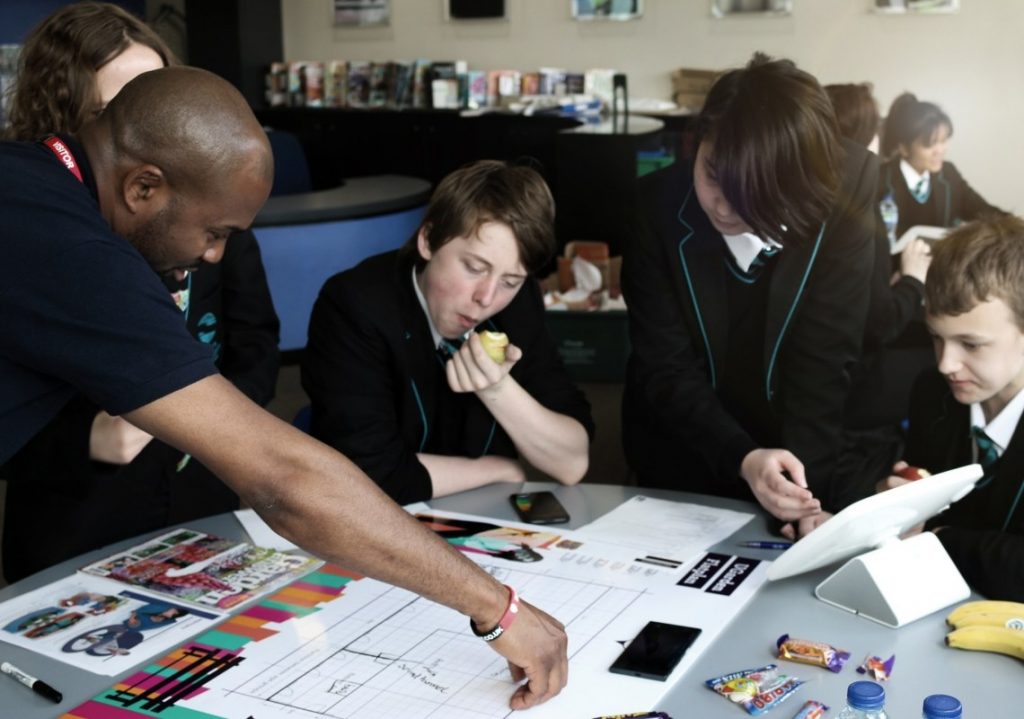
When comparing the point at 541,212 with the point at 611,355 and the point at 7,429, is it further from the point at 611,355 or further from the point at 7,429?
the point at 611,355

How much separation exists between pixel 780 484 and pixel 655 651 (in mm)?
540

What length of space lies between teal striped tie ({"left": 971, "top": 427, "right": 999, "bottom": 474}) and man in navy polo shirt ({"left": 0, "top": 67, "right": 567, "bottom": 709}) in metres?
0.98

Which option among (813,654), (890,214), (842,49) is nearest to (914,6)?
(842,49)

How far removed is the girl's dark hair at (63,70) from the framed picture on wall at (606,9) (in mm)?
6314

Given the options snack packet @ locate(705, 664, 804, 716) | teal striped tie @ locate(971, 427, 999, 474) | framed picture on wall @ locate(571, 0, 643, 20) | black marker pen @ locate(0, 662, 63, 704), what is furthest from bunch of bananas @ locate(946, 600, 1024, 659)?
framed picture on wall @ locate(571, 0, 643, 20)

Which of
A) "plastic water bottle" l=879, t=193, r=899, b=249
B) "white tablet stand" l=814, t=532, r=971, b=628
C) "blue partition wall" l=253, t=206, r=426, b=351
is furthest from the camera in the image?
"blue partition wall" l=253, t=206, r=426, b=351

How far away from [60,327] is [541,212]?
112cm

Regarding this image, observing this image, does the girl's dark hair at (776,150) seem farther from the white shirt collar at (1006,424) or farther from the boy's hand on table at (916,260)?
the boy's hand on table at (916,260)

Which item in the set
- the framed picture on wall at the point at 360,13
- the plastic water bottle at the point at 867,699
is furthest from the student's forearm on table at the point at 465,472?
the framed picture on wall at the point at 360,13

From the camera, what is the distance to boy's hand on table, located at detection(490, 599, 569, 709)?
50.0 inches

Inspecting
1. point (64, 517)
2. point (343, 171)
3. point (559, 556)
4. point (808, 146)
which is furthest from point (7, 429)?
→ point (343, 171)

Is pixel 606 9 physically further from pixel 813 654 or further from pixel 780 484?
pixel 813 654

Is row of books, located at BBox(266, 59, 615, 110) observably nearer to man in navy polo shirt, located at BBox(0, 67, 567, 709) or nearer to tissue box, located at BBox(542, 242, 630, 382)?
tissue box, located at BBox(542, 242, 630, 382)

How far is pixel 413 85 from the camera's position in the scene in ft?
28.1
